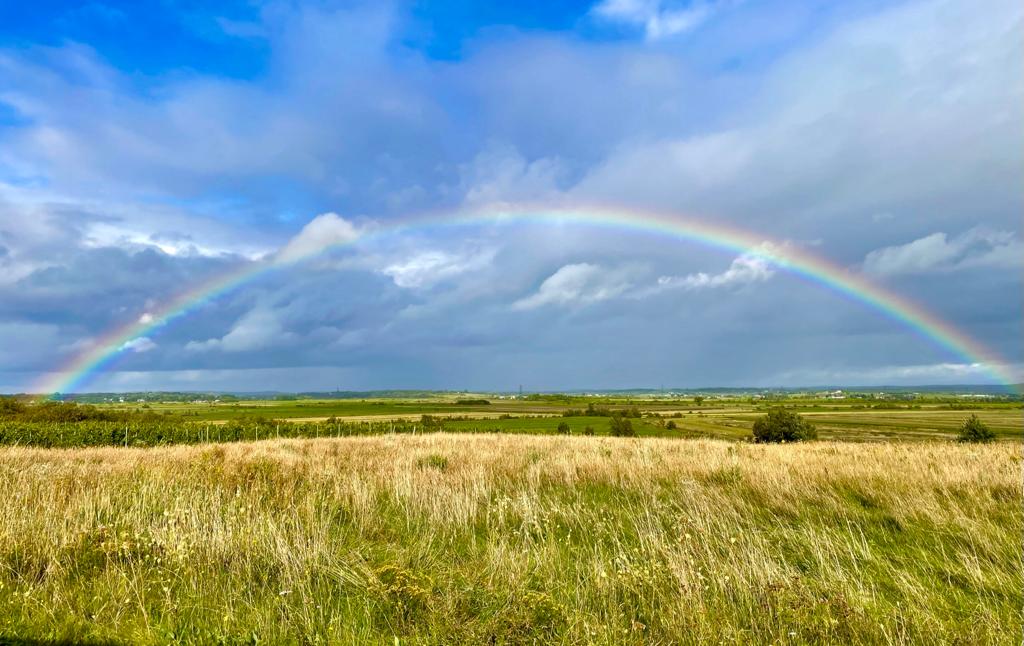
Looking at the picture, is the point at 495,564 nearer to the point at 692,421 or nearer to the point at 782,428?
the point at 782,428

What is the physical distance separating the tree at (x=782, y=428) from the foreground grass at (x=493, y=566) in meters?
57.9

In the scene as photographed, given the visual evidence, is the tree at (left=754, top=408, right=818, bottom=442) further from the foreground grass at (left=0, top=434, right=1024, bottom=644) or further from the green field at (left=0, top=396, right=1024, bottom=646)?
the foreground grass at (left=0, top=434, right=1024, bottom=644)

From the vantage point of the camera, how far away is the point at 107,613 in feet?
15.4

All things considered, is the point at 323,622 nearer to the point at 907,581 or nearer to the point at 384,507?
the point at 384,507

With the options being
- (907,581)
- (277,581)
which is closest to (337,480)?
(277,581)

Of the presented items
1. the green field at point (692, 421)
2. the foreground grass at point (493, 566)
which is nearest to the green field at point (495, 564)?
the foreground grass at point (493, 566)

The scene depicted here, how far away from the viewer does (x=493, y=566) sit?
5.64 metres

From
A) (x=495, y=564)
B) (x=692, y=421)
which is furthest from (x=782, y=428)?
(x=495, y=564)

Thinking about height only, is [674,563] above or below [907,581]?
above

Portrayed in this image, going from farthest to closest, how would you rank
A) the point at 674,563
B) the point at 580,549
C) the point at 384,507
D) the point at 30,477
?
the point at 30,477, the point at 384,507, the point at 580,549, the point at 674,563

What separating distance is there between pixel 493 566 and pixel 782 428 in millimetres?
66522

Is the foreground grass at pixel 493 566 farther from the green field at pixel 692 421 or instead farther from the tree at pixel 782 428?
the green field at pixel 692 421

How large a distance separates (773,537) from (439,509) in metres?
4.94

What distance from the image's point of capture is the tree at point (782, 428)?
6231 centimetres
